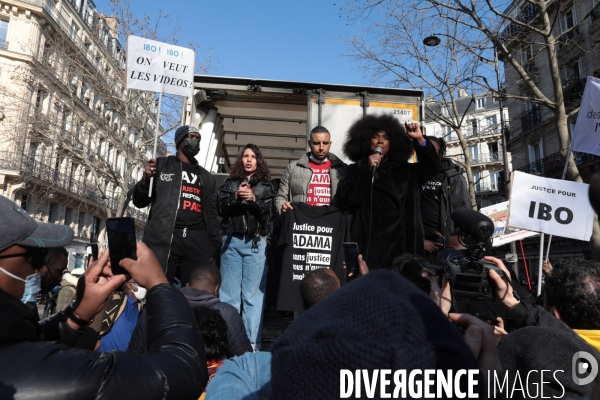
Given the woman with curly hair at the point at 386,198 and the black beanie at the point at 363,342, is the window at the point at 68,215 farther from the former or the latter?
the black beanie at the point at 363,342

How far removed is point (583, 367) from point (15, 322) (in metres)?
1.91

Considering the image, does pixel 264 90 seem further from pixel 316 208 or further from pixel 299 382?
pixel 299 382

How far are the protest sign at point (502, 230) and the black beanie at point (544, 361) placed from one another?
23.8 ft

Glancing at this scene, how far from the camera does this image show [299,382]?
2.47 feet

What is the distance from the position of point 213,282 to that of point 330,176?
191 centimetres

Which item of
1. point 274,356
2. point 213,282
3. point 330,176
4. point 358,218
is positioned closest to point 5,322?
point 274,356

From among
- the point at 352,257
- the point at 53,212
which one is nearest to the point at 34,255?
the point at 352,257

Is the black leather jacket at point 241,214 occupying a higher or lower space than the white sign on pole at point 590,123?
lower

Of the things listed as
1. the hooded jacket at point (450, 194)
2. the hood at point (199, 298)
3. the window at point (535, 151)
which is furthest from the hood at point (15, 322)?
the window at point (535, 151)

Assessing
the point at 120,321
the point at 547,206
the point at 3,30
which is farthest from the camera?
the point at 3,30

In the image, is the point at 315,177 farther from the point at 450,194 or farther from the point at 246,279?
the point at 450,194

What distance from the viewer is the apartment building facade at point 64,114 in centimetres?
1988

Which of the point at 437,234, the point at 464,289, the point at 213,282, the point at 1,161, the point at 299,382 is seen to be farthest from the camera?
the point at 1,161

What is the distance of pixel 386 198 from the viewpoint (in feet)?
14.5
